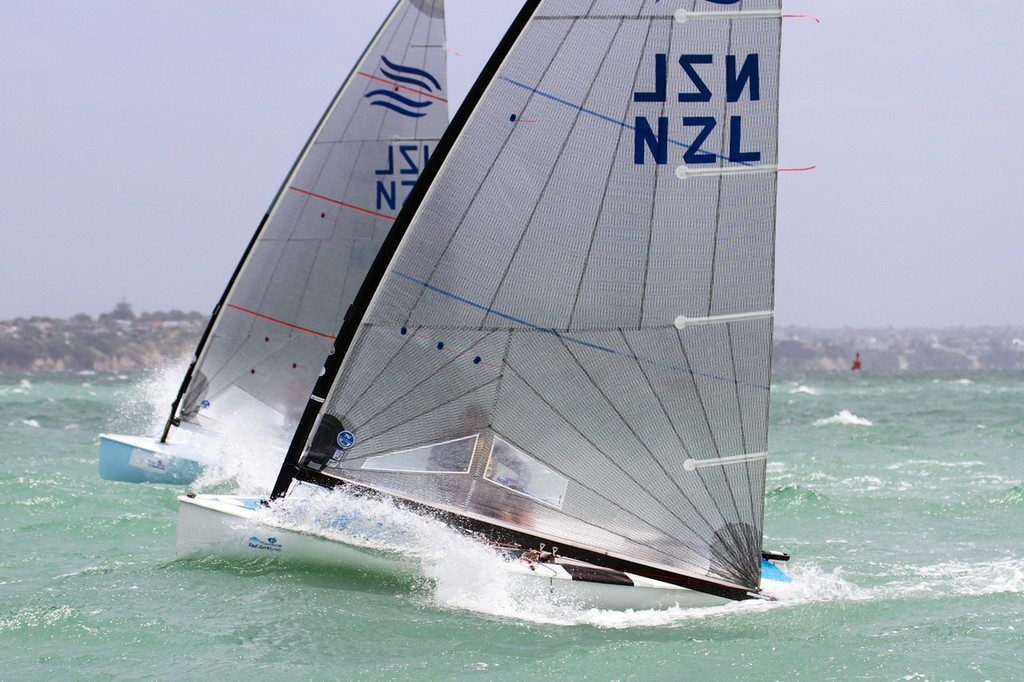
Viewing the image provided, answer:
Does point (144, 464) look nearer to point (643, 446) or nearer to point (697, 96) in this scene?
point (643, 446)

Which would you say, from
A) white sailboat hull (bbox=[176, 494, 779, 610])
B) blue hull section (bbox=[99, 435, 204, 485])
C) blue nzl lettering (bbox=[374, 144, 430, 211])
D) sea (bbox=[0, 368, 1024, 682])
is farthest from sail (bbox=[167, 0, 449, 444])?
white sailboat hull (bbox=[176, 494, 779, 610])

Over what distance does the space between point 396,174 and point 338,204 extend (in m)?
0.67

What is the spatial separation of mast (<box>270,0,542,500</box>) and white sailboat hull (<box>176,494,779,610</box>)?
0.28 m

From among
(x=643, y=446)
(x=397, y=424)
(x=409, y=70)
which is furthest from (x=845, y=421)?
(x=397, y=424)

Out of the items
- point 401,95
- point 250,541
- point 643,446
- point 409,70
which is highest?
point 409,70

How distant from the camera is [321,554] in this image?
301 inches

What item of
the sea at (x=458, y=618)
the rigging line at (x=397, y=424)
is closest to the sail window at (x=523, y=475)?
the rigging line at (x=397, y=424)

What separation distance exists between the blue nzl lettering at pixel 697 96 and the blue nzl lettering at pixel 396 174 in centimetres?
Result: 577

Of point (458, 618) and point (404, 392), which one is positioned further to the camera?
point (404, 392)

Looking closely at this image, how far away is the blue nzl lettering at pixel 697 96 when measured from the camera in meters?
7.08

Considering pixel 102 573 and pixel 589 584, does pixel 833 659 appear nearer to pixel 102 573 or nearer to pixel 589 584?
pixel 589 584

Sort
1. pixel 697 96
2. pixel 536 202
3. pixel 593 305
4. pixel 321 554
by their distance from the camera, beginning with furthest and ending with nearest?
pixel 321 554 → pixel 593 305 → pixel 536 202 → pixel 697 96

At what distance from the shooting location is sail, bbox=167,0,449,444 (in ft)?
42.0

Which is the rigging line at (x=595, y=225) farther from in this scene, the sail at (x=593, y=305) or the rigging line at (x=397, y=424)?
the rigging line at (x=397, y=424)
